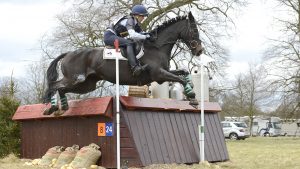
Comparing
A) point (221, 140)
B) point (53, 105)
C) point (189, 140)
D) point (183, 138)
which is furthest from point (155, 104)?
point (221, 140)

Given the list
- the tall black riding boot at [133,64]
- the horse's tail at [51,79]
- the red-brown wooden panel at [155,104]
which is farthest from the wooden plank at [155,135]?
the horse's tail at [51,79]

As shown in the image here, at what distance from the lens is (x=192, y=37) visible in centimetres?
925

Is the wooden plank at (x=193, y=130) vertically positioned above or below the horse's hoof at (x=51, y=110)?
below

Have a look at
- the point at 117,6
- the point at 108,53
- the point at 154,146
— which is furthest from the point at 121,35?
the point at 117,6

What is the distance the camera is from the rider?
29.2 ft

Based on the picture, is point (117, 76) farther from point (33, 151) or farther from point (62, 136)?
point (33, 151)

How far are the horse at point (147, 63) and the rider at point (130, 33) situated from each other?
0.24 metres

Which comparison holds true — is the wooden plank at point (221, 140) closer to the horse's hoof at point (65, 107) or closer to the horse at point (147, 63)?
the horse at point (147, 63)

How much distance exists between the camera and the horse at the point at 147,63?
9.05 m

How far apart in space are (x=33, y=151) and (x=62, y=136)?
1.36 meters

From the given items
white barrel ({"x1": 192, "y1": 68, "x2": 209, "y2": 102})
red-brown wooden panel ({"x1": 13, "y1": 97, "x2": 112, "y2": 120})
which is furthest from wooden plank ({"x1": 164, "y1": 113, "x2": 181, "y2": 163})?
white barrel ({"x1": 192, "y1": 68, "x2": 209, "y2": 102})

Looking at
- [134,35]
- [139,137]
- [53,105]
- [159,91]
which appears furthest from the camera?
[159,91]

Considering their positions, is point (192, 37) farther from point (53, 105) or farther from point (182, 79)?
point (53, 105)

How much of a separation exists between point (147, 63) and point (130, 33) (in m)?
0.65
